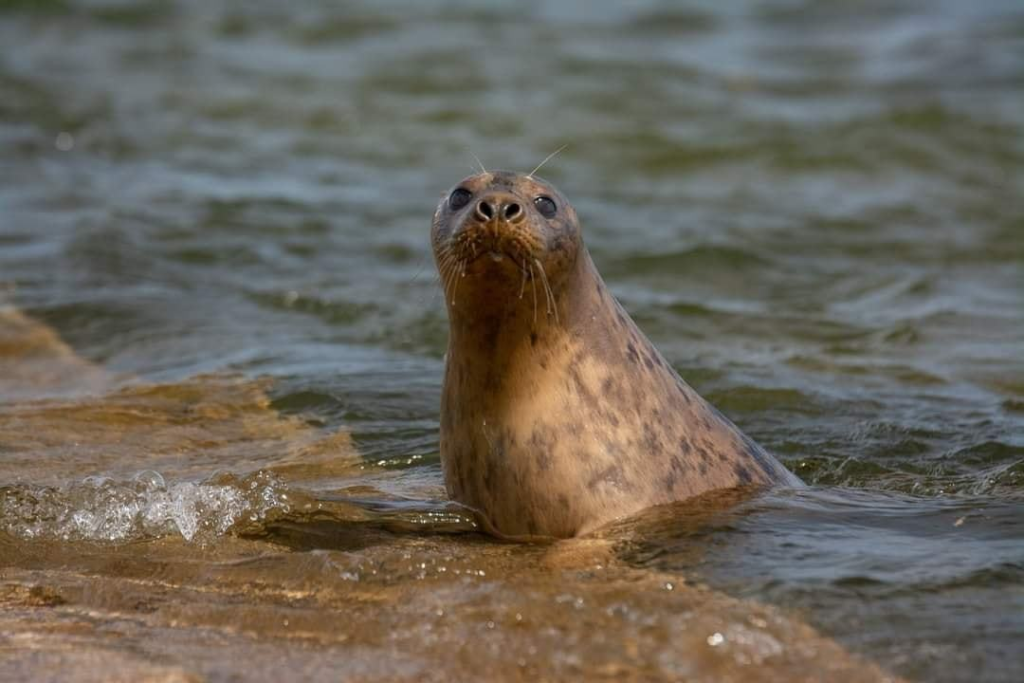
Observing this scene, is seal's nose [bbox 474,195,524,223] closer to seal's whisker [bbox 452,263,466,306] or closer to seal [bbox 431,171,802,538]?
seal [bbox 431,171,802,538]

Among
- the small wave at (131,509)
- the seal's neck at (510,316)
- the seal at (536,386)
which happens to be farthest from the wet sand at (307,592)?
the seal's neck at (510,316)

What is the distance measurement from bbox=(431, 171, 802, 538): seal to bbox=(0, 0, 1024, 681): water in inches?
6.1

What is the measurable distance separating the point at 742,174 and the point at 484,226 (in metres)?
7.39

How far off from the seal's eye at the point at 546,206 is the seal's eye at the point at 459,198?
0.60 ft

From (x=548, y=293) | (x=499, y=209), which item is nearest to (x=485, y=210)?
(x=499, y=209)

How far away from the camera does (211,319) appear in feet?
25.1

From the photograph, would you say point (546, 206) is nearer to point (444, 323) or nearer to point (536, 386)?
point (536, 386)

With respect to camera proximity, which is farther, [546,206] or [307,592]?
[546,206]

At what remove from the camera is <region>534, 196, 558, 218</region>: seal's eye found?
447 centimetres

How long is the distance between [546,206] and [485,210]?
26 centimetres

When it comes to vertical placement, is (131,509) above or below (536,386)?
below

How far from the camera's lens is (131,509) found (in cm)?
459

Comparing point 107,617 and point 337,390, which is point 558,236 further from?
point 337,390

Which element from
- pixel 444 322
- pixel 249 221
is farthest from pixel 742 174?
pixel 444 322
